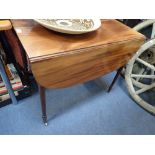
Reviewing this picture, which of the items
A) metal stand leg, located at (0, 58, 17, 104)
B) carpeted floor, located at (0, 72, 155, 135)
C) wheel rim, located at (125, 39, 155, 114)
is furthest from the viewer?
wheel rim, located at (125, 39, 155, 114)

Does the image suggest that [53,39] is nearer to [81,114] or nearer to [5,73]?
[5,73]

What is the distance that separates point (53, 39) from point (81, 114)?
733 mm

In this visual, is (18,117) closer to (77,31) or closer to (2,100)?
(2,100)

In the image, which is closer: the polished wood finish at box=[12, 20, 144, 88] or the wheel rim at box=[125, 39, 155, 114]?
the polished wood finish at box=[12, 20, 144, 88]

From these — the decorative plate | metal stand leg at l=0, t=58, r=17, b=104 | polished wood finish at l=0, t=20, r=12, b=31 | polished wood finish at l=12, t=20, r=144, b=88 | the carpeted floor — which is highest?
polished wood finish at l=0, t=20, r=12, b=31

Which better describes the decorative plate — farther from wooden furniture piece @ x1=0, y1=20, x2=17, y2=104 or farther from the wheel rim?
the wheel rim

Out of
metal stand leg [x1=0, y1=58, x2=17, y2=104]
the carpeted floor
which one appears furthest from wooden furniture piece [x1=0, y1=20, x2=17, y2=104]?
the carpeted floor

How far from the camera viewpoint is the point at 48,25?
0.82 m

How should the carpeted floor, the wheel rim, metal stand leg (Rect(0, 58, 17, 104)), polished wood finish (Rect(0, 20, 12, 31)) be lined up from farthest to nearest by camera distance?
1. the wheel rim
2. the carpeted floor
3. metal stand leg (Rect(0, 58, 17, 104))
4. polished wood finish (Rect(0, 20, 12, 31))

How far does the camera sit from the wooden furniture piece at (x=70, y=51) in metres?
0.76

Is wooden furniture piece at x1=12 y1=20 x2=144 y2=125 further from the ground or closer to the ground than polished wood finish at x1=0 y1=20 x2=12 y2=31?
closer to the ground

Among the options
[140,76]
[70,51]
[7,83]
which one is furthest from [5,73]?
[140,76]

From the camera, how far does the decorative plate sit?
83 cm

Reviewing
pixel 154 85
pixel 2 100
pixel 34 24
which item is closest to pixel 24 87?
pixel 2 100
